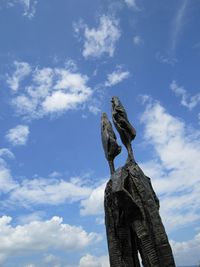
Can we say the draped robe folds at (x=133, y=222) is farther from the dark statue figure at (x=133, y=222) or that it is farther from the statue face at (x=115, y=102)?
the statue face at (x=115, y=102)

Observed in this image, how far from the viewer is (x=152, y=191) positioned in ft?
47.9

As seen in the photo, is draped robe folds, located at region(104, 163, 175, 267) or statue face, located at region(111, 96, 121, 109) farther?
statue face, located at region(111, 96, 121, 109)

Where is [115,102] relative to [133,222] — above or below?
above

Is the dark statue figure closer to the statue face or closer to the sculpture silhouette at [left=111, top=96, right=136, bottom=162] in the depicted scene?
the sculpture silhouette at [left=111, top=96, right=136, bottom=162]

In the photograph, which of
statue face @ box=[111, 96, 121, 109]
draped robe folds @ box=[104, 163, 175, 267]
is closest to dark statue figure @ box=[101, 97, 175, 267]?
draped robe folds @ box=[104, 163, 175, 267]

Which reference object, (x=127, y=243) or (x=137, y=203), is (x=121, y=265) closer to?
(x=127, y=243)

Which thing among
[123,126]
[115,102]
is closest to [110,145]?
[123,126]

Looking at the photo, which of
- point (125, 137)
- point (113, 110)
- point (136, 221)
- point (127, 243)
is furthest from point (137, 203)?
point (113, 110)

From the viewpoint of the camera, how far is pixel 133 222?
13.8 m

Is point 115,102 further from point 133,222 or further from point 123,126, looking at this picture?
point 133,222

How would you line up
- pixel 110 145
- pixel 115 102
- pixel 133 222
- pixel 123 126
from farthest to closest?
pixel 115 102 < pixel 123 126 < pixel 110 145 < pixel 133 222

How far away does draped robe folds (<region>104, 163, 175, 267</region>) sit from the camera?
1309cm

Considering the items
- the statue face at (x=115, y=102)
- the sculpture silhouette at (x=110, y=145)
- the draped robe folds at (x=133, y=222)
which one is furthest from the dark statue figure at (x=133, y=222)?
the statue face at (x=115, y=102)

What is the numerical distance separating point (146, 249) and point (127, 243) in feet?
3.30
